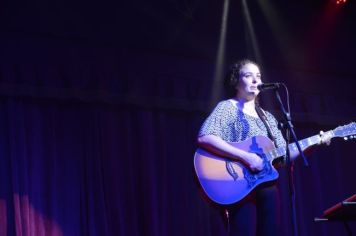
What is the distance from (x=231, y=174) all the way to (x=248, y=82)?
746mm

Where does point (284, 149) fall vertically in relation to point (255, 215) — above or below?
above

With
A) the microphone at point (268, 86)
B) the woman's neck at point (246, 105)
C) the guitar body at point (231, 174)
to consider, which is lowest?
the guitar body at point (231, 174)

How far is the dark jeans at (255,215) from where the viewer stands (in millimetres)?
3624

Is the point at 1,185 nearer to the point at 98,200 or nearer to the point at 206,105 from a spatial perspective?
the point at 98,200

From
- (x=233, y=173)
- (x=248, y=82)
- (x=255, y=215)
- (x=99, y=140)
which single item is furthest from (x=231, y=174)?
(x=99, y=140)

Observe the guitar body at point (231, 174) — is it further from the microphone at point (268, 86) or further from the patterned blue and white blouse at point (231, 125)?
the microphone at point (268, 86)

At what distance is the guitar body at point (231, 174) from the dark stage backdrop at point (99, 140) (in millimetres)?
1400

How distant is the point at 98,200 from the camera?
525 centimetres

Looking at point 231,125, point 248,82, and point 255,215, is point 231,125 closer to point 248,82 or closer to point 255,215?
point 248,82

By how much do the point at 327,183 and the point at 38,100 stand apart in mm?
3798

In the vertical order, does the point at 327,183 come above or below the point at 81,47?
below

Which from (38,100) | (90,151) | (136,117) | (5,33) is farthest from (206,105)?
(5,33)

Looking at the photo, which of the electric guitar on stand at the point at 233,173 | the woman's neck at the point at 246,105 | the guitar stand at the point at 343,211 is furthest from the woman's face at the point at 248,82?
the guitar stand at the point at 343,211

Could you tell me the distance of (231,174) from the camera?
12.7 ft
